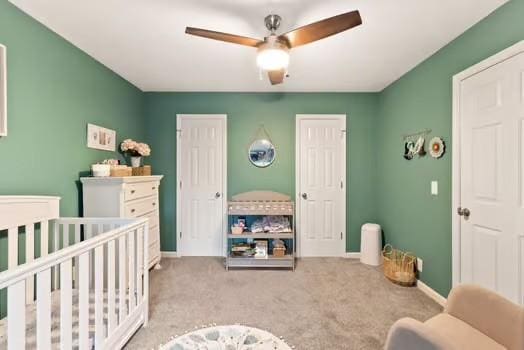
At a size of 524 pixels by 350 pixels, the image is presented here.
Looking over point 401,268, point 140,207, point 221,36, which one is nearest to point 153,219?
point 140,207

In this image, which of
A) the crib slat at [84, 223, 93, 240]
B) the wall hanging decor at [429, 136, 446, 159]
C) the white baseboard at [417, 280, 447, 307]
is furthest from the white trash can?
the crib slat at [84, 223, 93, 240]

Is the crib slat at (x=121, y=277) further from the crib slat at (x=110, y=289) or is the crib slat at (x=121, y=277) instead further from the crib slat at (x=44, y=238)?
the crib slat at (x=44, y=238)

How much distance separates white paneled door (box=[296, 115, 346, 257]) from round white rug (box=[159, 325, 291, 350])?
196 centimetres

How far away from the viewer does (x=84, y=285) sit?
1.48 metres

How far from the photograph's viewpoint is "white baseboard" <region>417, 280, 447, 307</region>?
249cm

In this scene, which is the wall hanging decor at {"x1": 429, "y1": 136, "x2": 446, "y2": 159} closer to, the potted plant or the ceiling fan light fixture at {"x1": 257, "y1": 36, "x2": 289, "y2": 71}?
the ceiling fan light fixture at {"x1": 257, "y1": 36, "x2": 289, "y2": 71}

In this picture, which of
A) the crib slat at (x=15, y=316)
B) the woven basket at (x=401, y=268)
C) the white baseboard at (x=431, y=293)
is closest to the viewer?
the crib slat at (x=15, y=316)

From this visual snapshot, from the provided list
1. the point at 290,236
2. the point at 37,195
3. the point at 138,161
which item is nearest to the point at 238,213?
the point at 290,236

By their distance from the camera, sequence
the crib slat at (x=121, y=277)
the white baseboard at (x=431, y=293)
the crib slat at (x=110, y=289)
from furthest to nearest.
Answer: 1. the white baseboard at (x=431, y=293)
2. the crib slat at (x=121, y=277)
3. the crib slat at (x=110, y=289)

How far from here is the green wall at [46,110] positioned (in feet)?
6.16

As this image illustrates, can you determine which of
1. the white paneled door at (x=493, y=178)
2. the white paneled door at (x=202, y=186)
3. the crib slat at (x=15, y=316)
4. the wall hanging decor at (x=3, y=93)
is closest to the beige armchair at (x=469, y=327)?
the white paneled door at (x=493, y=178)

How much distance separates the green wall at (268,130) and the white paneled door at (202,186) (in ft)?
0.36

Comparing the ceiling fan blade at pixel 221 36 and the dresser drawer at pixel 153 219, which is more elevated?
the ceiling fan blade at pixel 221 36

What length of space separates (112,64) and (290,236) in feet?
9.38
